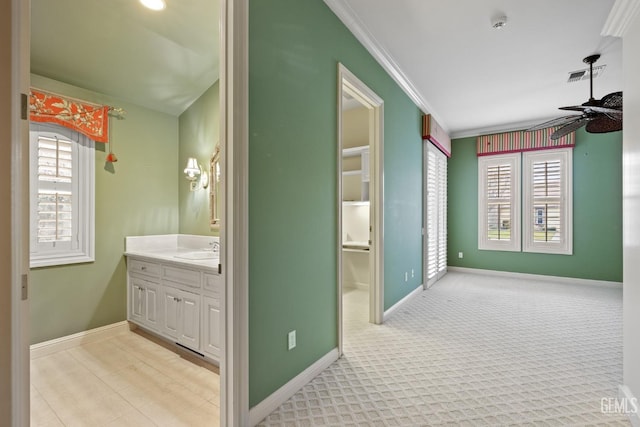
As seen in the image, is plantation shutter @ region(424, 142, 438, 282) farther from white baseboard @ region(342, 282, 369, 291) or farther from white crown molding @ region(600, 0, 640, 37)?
white crown molding @ region(600, 0, 640, 37)

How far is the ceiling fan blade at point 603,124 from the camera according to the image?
324 centimetres

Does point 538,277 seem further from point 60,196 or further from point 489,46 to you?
point 60,196

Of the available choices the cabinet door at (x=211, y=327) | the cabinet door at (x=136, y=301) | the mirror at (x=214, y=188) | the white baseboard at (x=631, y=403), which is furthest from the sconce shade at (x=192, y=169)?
the white baseboard at (x=631, y=403)

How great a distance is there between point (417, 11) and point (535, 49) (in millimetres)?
1526

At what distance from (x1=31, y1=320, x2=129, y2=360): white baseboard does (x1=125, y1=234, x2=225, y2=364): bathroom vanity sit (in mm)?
141

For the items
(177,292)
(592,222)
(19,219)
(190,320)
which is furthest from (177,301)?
(592,222)

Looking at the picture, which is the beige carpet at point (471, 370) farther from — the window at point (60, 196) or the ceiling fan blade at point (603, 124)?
the window at point (60, 196)

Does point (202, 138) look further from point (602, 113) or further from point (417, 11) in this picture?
point (602, 113)

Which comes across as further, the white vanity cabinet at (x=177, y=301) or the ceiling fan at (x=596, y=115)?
the ceiling fan at (x=596, y=115)

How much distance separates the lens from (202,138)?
11.4 ft

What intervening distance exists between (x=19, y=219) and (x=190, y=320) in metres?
1.69

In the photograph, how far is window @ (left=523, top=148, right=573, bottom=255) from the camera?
207 inches

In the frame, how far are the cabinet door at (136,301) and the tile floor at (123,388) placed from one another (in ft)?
0.99

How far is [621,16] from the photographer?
5.84 feet
